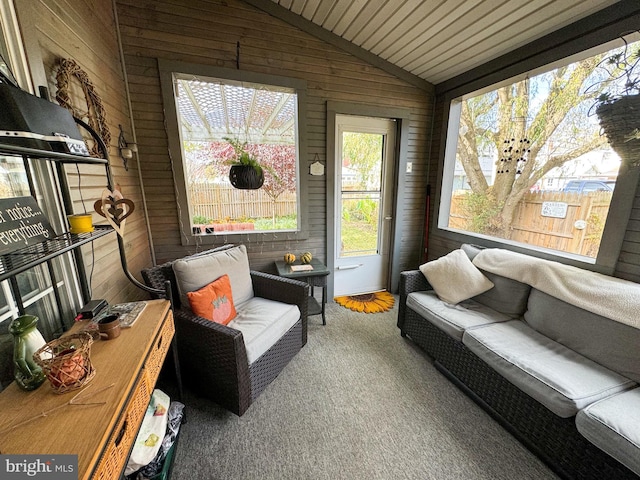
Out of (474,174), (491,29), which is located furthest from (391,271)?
(491,29)

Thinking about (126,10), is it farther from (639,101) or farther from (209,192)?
(639,101)

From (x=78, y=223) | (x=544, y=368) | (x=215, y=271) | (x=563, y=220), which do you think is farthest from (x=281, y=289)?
(x=563, y=220)

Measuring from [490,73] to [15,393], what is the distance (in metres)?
3.70

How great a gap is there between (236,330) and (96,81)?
6.18 feet

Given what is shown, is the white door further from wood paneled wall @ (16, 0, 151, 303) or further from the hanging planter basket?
wood paneled wall @ (16, 0, 151, 303)

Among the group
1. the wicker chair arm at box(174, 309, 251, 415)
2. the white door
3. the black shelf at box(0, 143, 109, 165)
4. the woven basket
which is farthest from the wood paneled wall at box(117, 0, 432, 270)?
the woven basket

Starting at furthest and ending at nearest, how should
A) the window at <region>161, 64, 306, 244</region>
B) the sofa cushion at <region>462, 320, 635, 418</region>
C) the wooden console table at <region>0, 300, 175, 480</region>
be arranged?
the window at <region>161, 64, 306, 244</region>
the sofa cushion at <region>462, 320, 635, 418</region>
the wooden console table at <region>0, 300, 175, 480</region>

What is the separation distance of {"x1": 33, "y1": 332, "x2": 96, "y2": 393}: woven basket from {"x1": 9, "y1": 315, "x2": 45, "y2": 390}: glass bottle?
0.04 metres

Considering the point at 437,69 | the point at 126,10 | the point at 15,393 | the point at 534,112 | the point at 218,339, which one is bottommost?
the point at 218,339

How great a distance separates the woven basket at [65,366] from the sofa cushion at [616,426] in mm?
2051

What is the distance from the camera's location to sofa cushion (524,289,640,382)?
4.48 feet

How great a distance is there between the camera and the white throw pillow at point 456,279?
211 centimetres

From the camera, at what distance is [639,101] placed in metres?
1.36

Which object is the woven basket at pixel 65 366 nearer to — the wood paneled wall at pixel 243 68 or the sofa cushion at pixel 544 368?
the wood paneled wall at pixel 243 68
